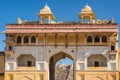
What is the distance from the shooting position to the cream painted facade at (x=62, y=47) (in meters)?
28.2

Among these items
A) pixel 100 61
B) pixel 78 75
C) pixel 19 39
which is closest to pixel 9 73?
pixel 19 39

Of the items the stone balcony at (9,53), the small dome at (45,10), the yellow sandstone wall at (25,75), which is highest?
the small dome at (45,10)

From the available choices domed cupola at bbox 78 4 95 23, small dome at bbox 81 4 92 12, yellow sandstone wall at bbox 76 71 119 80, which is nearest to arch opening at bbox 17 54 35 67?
yellow sandstone wall at bbox 76 71 119 80

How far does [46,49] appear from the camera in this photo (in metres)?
28.7

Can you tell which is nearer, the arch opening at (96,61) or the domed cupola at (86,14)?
the arch opening at (96,61)

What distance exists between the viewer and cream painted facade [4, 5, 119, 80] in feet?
92.6

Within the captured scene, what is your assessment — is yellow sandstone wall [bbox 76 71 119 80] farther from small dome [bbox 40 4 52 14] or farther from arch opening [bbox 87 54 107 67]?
small dome [bbox 40 4 52 14]

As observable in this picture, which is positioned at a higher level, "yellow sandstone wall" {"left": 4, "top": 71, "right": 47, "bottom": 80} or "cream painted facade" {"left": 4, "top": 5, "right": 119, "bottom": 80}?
"cream painted facade" {"left": 4, "top": 5, "right": 119, "bottom": 80}

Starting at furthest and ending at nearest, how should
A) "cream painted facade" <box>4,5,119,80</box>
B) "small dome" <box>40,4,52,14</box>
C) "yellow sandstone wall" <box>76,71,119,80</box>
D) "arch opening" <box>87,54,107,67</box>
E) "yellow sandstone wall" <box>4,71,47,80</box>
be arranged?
"small dome" <box>40,4,52,14</box>
"arch opening" <box>87,54,107,67</box>
"yellow sandstone wall" <box>4,71,47,80</box>
"cream painted facade" <box>4,5,119,80</box>
"yellow sandstone wall" <box>76,71,119,80</box>

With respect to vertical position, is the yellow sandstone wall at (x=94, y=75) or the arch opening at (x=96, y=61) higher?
the arch opening at (x=96, y=61)

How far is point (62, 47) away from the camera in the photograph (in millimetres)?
28703

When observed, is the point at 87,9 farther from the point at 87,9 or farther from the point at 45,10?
the point at 45,10

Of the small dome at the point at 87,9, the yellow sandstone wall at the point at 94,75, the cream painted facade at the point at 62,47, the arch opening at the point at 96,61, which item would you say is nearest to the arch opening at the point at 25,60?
the cream painted facade at the point at 62,47

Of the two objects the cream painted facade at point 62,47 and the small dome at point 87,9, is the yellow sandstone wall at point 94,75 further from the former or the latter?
the small dome at point 87,9
